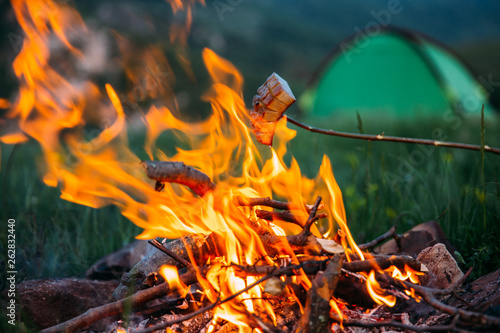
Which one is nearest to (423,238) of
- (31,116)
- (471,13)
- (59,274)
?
(59,274)

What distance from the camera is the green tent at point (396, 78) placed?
809cm

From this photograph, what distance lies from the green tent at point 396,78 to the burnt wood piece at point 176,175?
624 cm

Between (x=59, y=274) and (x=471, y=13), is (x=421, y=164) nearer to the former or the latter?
(x=59, y=274)

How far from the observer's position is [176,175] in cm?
167

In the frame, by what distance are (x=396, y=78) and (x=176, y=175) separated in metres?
8.07

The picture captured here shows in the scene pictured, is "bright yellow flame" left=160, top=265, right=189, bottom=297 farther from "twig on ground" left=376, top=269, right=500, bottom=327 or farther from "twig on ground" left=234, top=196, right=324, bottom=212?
"twig on ground" left=376, top=269, right=500, bottom=327

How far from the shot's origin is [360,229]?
3078 millimetres

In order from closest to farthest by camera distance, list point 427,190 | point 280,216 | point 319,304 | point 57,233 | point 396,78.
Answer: point 319,304 → point 280,216 → point 57,233 → point 427,190 → point 396,78

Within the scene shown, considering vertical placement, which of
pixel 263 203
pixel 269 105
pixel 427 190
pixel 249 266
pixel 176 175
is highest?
pixel 269 105

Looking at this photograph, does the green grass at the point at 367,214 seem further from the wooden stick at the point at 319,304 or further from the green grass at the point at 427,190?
the wooden stick at the point at 319,304

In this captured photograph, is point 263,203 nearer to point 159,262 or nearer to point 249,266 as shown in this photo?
point 249,266

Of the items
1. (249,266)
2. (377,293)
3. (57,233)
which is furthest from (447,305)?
(57,233)

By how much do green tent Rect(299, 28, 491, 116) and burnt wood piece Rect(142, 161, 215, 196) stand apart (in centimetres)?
624

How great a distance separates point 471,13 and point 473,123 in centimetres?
14082
